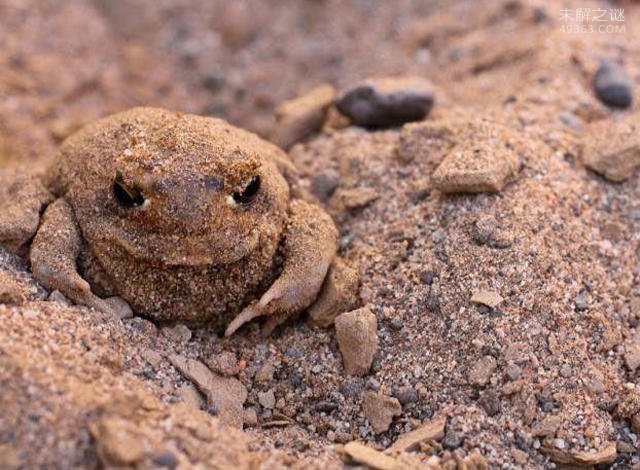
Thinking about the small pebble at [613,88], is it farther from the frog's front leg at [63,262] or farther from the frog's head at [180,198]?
the frog's front leg at [63,262]

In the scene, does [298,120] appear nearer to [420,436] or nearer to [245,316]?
[245,316]

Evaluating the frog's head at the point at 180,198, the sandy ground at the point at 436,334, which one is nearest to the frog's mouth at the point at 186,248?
the frog's head at the point at 180,198

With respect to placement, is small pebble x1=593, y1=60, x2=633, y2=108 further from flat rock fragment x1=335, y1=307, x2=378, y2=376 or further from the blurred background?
flat rock fragment x1=335, y1=307, x2=378, y2=376

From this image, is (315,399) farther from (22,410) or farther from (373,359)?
(22,410)

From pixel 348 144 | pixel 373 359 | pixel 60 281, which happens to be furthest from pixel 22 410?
pixel 348 144

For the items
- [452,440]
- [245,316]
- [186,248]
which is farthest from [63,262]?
[452,440]

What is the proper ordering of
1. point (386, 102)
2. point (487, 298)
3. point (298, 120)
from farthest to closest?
point (298, 120)
point (386, 102)
point (487, 298)
